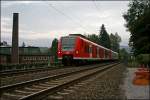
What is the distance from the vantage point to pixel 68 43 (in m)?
35.1

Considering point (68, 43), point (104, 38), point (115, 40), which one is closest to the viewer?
point (68, 43)

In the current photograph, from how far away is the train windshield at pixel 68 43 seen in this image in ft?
114

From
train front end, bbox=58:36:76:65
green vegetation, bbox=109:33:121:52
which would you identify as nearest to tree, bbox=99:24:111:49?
green vegetation, bbox=109:33:121:52

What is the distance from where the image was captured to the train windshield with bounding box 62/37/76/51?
34875mm

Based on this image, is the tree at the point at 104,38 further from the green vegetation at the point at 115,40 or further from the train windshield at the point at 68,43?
the train windshield at the point at 68,43

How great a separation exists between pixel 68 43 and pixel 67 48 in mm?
506

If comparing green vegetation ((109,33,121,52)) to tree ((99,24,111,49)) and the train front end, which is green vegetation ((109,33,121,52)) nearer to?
tree ((99,24,111,49))

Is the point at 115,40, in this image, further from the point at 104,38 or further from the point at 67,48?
the point at 67,48

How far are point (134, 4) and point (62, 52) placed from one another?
1605 inches

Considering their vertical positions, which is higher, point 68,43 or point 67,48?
point 68,43

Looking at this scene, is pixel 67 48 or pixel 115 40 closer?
pixel 67 48

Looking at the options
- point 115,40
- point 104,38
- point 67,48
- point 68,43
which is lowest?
point 67,48

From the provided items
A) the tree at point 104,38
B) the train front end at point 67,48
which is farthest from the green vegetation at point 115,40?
the train front end at point 67,48

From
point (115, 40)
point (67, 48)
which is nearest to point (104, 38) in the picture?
point (115, 40)
